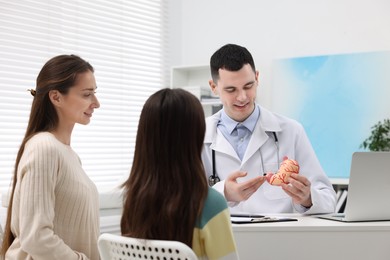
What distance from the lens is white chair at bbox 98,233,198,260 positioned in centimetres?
127

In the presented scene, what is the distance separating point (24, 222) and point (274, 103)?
348 centimetres

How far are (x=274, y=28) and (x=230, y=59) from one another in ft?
8.44

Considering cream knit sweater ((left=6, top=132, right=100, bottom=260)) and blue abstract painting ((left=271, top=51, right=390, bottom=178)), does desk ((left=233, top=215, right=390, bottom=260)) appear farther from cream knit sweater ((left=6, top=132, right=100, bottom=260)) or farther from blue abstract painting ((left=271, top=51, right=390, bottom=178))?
blue abstract painting ((left=271, top=51, right=390, bottom=178))

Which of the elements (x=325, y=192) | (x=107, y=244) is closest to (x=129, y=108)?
(x=325, y=192)

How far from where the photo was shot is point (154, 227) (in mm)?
1385

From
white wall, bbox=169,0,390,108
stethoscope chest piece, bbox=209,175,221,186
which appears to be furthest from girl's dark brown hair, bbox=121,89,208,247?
white wall, bbox=169,0,390,108

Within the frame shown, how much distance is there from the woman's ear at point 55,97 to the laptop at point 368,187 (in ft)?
3.54

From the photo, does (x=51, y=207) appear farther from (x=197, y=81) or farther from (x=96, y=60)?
(x=197, y=81)

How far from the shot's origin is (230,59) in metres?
2.57

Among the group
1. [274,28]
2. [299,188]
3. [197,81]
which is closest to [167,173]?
[299,188]

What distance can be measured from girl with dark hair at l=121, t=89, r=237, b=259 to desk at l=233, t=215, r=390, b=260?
47cm

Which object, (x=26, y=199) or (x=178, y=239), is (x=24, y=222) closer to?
(x=26, y=199)

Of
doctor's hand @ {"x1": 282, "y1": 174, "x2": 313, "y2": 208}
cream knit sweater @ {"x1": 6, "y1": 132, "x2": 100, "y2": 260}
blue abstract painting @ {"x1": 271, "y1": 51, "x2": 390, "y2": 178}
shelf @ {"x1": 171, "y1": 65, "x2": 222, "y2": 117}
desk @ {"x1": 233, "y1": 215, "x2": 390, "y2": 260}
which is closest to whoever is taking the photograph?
cream knit sweater @ {"x1": 6, "y1": 132, "x2": 100, "y2": 260}

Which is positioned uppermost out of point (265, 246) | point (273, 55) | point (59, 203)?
point (273, 55)
